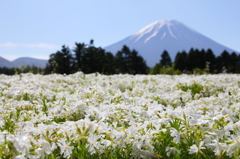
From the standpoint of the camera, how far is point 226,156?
218cm

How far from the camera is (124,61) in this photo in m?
79.9

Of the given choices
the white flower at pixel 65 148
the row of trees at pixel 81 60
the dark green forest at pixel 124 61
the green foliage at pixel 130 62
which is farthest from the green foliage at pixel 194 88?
the green foliage at pixel 130 62

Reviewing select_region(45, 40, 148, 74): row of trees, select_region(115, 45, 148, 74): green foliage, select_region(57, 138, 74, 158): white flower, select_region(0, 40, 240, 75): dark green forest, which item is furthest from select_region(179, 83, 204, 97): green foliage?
select_region(115, 45, 148, 74): green foliage

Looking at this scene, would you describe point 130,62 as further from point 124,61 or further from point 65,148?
point 65,148

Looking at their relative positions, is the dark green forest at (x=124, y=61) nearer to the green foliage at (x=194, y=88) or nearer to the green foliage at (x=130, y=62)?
the green foliage at (x=130, y=62)

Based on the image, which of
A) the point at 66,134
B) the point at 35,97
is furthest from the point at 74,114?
the point at 35,97

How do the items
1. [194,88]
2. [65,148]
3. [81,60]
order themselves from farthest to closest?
[81,60] < [194,88] < [65,148]

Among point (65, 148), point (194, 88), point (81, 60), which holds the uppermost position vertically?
point (81, 60)

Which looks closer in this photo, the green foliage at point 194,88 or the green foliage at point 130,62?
the green foliage at point 194,88

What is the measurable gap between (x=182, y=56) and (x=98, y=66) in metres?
32.3

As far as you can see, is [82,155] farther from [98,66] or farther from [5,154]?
[98,66]

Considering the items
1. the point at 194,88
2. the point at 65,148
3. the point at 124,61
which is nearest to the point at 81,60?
the point at 124,61

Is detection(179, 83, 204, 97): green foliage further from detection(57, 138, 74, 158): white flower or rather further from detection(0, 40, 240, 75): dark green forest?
detection(0, 40, 240, 75): dark green forest

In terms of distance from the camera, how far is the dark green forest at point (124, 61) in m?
56.4
